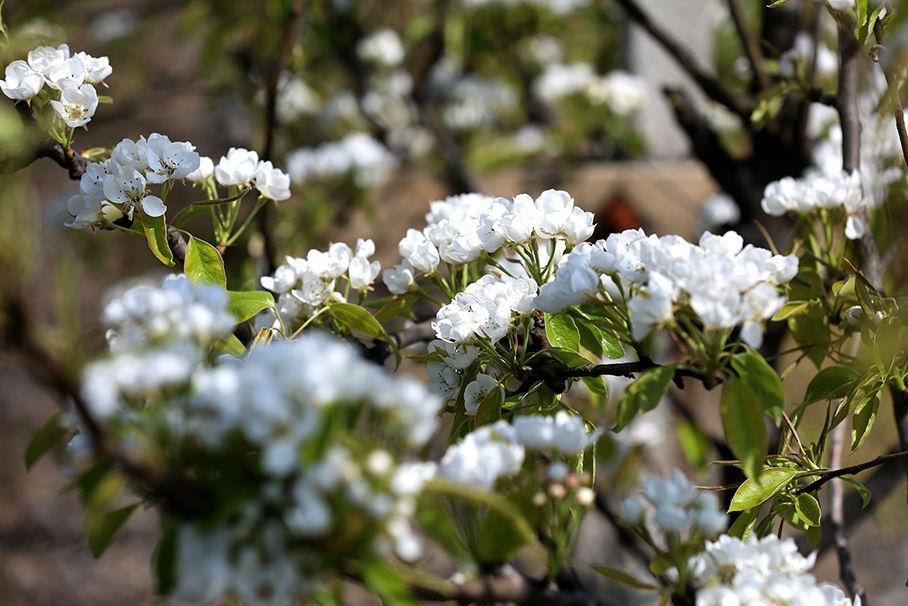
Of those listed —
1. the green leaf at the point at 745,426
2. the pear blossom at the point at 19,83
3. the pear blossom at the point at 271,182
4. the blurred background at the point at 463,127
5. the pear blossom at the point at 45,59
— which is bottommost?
the blurred background at the point at 463,127

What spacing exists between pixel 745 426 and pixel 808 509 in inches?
9.1

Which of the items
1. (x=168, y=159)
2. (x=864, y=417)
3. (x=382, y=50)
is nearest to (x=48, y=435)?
(x=168, y=159)

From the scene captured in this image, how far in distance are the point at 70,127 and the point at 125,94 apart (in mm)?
2378

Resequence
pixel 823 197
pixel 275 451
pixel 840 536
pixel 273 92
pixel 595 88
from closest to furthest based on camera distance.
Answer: pixel 275 451 < pixel 823 197 < pixel 840 536 < pixel 273 92 < pixel 595 88

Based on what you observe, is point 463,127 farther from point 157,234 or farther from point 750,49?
point 157,234

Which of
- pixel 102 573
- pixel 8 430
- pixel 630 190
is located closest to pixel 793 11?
pixel 630 190

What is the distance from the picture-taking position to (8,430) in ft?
11.7

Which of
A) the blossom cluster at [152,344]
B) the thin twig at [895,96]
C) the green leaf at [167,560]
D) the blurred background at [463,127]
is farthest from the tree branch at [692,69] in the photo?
the green leaf at [167,560]

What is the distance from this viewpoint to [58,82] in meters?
0.88

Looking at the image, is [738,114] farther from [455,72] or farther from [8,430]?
[8,430]

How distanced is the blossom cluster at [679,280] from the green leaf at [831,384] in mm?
205

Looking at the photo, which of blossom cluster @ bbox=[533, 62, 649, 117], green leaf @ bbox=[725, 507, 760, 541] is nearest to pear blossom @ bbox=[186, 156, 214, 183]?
green leaf @ bbox=[725, 507, 760, 541]

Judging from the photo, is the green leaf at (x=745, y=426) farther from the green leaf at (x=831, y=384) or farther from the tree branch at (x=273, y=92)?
the tree branch at (x=273, y=92)

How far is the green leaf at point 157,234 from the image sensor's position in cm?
86
